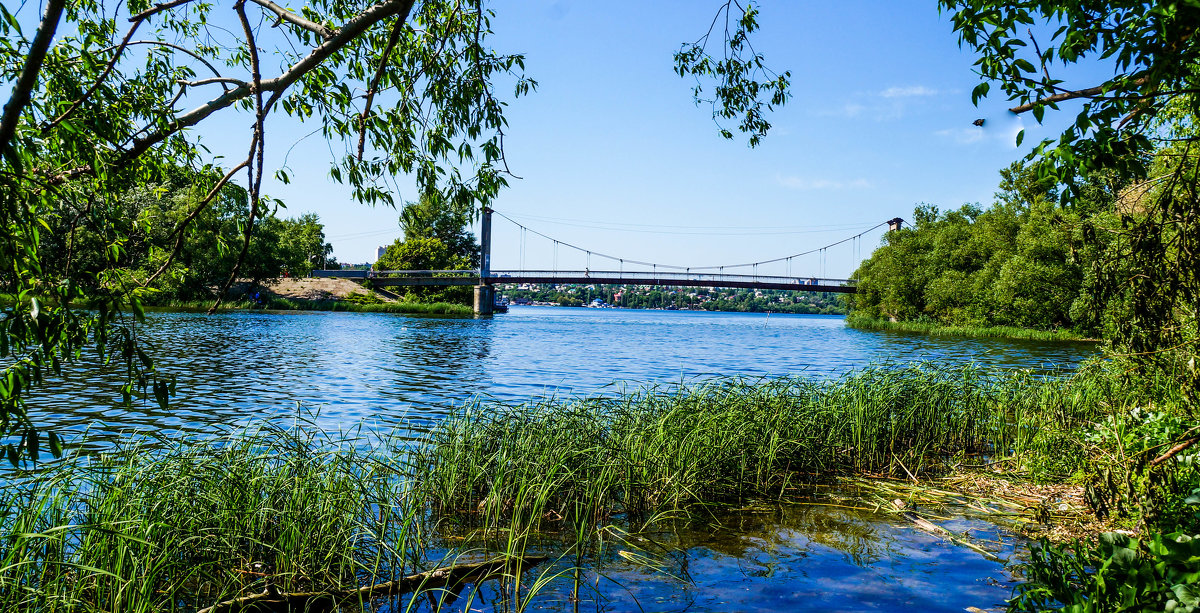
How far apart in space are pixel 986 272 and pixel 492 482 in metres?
44.9

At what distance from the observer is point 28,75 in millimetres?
2121

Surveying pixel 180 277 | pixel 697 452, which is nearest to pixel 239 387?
pixel 180 277

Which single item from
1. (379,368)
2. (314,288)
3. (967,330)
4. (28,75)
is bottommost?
(379,368)

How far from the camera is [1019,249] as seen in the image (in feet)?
135

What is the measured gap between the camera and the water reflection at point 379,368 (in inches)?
473

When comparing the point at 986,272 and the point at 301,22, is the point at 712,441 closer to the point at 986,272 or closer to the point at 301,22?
the point at 301,22

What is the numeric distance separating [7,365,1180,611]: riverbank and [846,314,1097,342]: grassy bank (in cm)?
3346

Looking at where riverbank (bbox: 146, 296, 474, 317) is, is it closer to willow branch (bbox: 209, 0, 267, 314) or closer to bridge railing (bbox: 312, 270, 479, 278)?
bridge railing (bbox: 312, 270, 479, 278)

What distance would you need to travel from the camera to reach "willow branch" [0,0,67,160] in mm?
2064

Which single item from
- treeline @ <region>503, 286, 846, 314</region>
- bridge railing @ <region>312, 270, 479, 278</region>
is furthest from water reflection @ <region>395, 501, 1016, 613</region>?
treeline @ <region>503, 286, 846, 314</region>

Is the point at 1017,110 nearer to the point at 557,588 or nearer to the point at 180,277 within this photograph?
the point at 557,588

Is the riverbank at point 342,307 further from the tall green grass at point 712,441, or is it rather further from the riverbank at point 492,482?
the tall green grass at point 712,441

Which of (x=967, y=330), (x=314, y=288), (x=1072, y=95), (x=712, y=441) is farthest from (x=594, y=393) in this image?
(x=314, y=288)

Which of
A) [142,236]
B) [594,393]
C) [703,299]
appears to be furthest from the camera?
[703,299]
